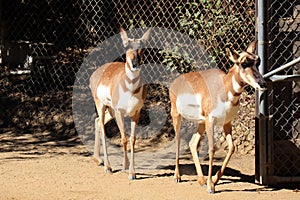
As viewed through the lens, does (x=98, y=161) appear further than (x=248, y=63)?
Yes

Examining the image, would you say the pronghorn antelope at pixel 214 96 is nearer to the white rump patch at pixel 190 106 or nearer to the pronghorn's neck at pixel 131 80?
the white rump patch at pixel 190 106

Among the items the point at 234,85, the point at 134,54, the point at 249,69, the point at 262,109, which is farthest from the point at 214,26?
the point at 249,69

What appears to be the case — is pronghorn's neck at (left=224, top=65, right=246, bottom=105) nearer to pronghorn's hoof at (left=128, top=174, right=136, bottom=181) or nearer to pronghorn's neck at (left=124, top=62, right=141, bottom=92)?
pronghorn's neck at (left=124, top=62, right=141, bottom=92)

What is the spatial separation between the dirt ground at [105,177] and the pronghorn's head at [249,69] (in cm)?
109

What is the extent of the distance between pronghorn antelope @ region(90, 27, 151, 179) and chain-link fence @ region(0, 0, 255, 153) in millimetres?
1781

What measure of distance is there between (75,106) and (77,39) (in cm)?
110

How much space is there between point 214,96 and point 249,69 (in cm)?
48

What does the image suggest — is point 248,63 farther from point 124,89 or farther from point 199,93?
point 124,89

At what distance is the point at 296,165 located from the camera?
6195mm

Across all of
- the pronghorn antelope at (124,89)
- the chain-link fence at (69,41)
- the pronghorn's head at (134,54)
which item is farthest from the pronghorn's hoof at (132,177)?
the chain-link fence at (69,41)

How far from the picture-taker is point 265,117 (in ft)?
19.4

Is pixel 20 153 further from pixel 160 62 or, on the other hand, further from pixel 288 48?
pixel 288 48

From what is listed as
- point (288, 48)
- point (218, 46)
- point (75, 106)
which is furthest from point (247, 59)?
point (75, 106)

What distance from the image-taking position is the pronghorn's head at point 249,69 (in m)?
5.38
